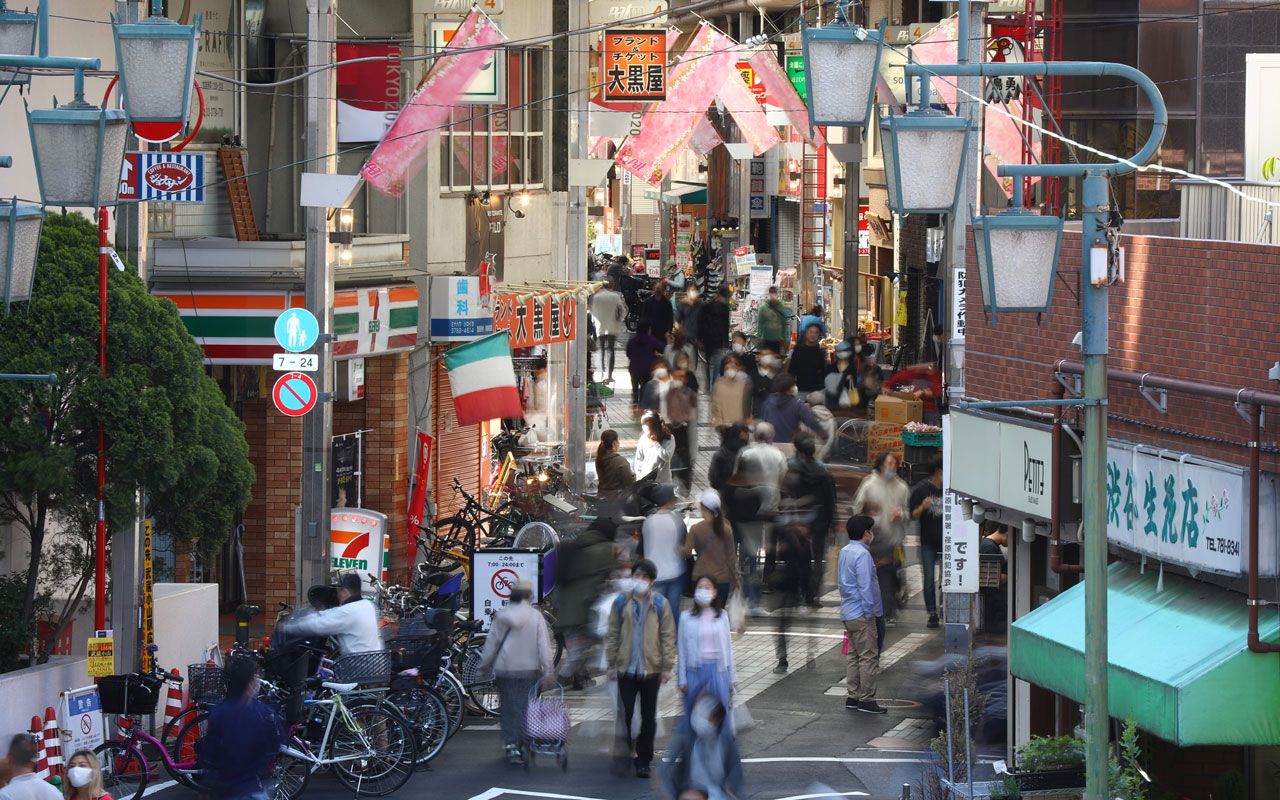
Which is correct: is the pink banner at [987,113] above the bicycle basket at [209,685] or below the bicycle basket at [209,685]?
above

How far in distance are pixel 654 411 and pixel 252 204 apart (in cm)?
594

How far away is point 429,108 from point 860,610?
7697 millimetres

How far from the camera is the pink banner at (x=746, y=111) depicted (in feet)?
89.1

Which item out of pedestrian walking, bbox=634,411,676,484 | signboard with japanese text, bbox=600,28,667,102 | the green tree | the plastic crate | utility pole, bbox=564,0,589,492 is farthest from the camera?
utility pole, bbox=564,0,589,492

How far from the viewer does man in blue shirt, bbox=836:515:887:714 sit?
16469mm

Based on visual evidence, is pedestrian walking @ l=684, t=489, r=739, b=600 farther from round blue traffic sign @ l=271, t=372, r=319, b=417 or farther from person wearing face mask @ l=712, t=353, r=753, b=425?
person wearing face mask @ l=712, t=353, r=753, b=425

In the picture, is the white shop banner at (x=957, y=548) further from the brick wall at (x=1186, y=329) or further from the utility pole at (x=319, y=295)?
the utility pole at (x=319, y=295)

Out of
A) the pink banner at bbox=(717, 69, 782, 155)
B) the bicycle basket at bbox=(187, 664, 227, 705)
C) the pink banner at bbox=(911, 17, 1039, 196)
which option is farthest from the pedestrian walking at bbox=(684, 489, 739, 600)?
the pink banner at bbox=(717, 69, 782, 155)

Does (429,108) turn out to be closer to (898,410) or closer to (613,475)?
(613,475)

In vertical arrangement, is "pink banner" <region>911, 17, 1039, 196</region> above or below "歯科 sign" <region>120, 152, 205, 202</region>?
above

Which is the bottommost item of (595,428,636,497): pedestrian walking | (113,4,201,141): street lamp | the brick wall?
(595,428,636,497): pedestrian walking

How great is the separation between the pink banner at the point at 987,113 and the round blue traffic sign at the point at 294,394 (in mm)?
7155

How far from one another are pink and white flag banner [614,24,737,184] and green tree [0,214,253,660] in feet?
38.7

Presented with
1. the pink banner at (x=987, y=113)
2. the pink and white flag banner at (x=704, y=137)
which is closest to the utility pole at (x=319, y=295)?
the pink banner at (x=987, y=113)
